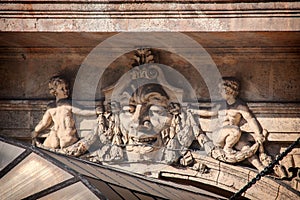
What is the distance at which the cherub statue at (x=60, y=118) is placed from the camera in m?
8.75

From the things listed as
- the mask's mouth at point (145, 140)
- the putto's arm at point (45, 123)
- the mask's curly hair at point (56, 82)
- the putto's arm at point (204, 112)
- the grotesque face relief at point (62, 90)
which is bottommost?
the mask's mouth at point (145, 140)

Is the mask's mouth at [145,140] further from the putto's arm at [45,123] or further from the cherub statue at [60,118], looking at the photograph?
the putto's arm at [45,123]

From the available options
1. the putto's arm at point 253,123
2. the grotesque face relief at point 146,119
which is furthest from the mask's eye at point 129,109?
the putto's arm at point 253,123

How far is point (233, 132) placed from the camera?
8.55 metres

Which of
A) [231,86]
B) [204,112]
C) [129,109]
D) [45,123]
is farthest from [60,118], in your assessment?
[231,86]

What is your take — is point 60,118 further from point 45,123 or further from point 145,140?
point 145,140

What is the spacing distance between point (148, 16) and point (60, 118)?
776mm

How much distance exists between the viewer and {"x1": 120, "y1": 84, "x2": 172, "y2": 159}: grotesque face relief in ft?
28.3

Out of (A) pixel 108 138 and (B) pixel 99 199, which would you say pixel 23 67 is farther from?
(B) pixel 99 199

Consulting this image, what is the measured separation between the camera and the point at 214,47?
8586 mm

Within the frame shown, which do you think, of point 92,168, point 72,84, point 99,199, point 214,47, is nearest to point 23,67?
point 72,84

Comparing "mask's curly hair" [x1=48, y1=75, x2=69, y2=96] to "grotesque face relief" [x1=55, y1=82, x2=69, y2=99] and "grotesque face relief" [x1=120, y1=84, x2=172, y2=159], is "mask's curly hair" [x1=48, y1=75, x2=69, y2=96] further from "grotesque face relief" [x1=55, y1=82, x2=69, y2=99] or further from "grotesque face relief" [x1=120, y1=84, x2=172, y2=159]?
"grotesque face relief" [x1=120, y1=84, x2=172, y2=159]

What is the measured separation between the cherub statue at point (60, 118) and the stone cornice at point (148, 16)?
0.45 meters

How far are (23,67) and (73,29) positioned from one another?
0.60m
